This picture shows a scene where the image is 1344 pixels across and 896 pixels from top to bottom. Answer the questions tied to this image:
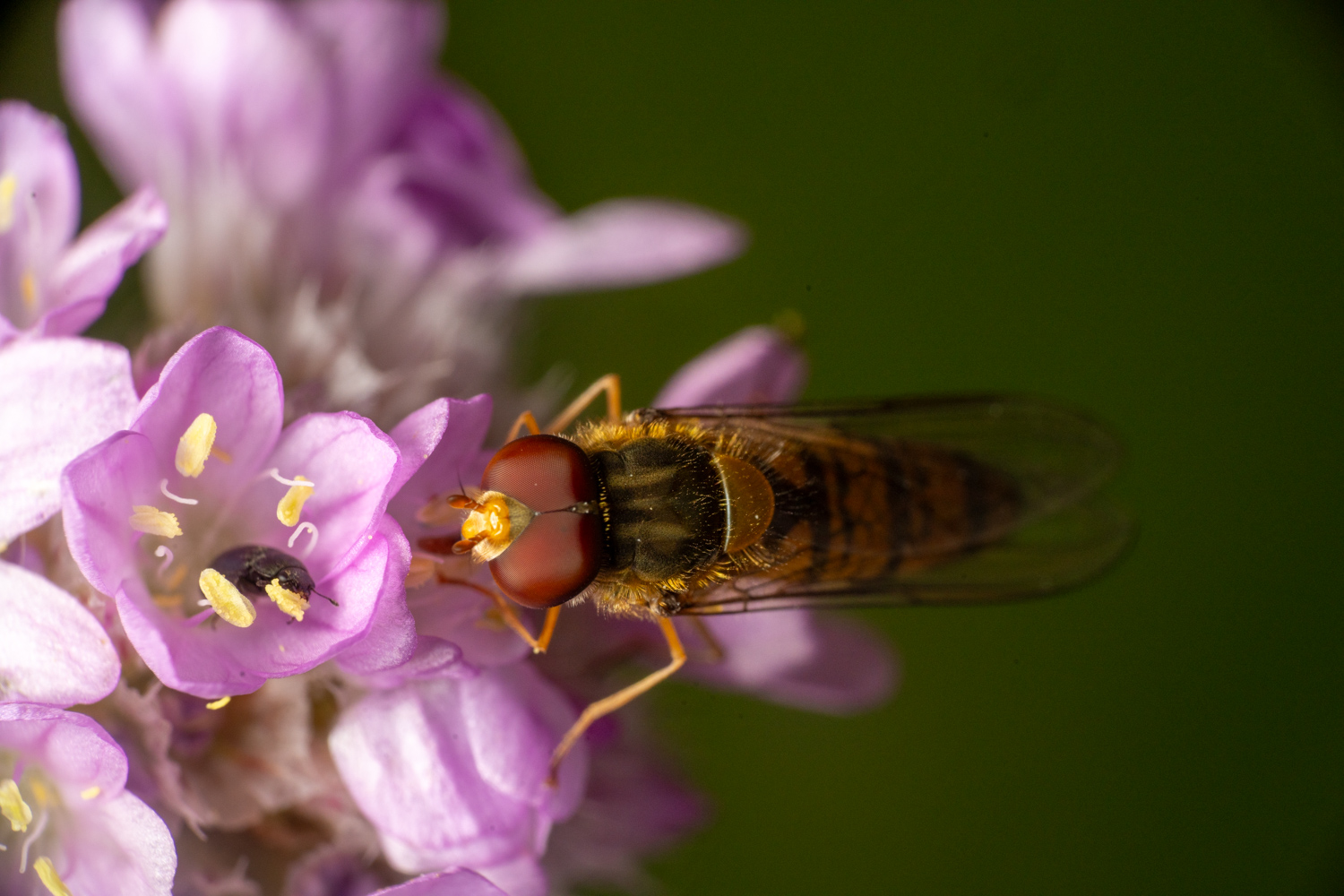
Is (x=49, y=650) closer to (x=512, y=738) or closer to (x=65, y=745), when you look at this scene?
(x=65, y=745)

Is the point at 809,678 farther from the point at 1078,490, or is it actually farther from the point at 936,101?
the point at 936,101

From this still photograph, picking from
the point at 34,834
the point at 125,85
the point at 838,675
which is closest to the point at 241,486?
the point at 34,834

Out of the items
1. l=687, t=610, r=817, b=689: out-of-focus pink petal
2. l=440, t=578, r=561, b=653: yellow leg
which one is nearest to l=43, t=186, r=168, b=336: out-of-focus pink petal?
l=440, t=578, r=561, b=653: yellow leg

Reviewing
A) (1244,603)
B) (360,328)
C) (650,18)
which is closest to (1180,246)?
(1244,603)

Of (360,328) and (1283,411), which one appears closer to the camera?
(360,328)

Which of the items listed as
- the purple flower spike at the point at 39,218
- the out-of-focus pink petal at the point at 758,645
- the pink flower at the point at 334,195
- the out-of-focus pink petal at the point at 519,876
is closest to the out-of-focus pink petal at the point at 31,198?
the purple flower spike at the point at 39,218

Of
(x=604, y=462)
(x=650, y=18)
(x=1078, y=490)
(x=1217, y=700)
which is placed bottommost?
(x=1217, y=700)

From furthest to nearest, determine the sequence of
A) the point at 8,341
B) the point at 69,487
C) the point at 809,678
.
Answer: the point at 809,678 < the point at 8,341 < the point at 69,487
